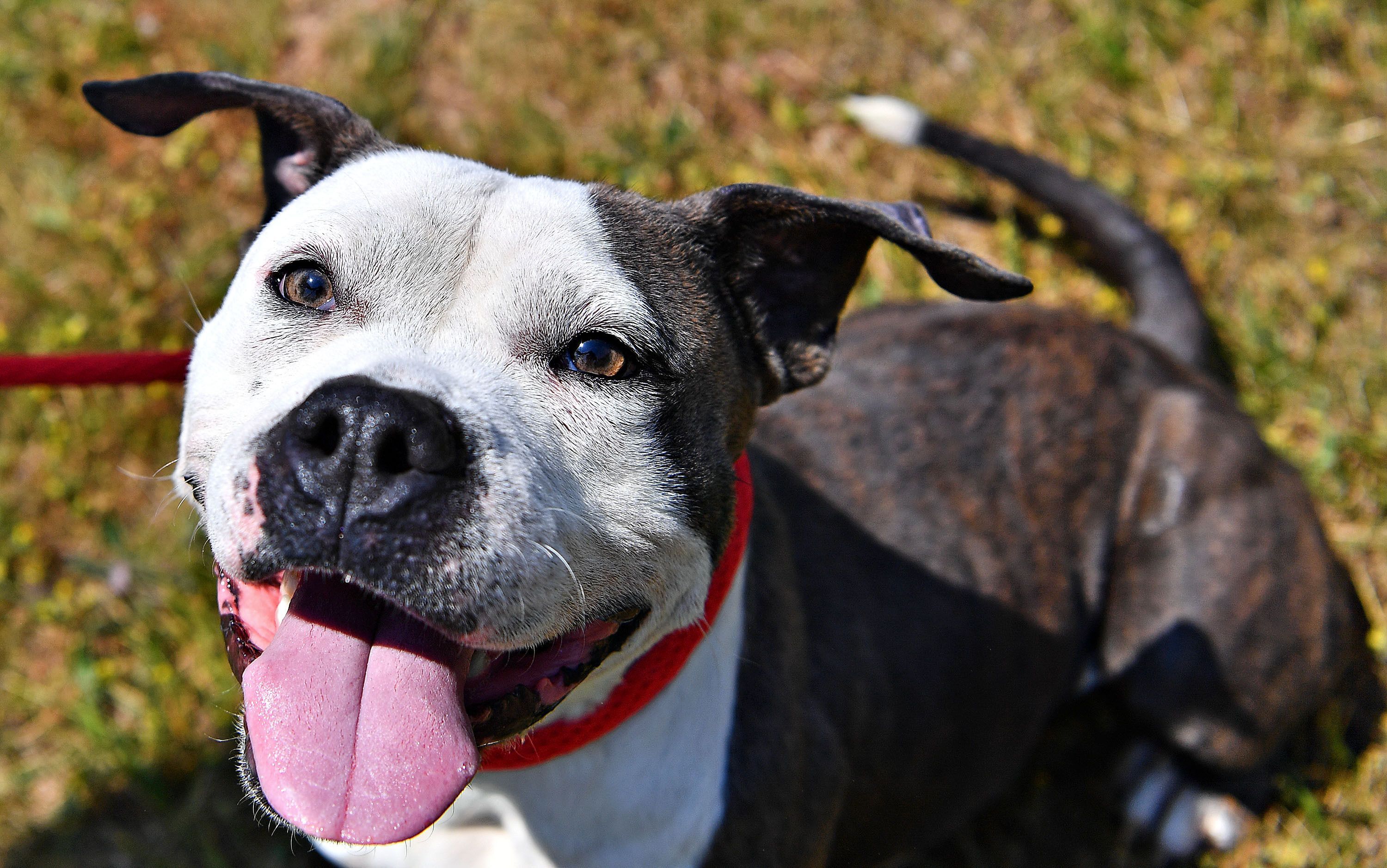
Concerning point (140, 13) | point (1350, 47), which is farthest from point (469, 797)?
point (1350, 47)

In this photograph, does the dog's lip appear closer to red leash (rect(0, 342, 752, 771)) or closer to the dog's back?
red leash (rect(0, 342, 752, 771))

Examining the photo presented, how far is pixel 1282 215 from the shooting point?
5562 mm

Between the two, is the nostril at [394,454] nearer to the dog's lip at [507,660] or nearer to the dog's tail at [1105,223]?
the dog's lip at [507,660]

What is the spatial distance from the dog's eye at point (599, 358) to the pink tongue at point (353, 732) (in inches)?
26.2

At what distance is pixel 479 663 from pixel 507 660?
67 millimetres

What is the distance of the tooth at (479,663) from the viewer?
241 cm

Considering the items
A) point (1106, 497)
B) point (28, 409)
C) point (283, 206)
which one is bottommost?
point (28, 409)

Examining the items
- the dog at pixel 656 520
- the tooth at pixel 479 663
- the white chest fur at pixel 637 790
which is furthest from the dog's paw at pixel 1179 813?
the tooth at pixel 479 663

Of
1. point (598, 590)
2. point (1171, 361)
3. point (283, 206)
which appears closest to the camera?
point (598, 590)

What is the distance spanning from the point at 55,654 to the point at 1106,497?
4054mm

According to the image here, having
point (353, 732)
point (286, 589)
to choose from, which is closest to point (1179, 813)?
point (353, 732)

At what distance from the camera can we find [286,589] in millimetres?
2383

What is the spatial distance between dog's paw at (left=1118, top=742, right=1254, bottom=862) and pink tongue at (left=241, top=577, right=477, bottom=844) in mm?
3235

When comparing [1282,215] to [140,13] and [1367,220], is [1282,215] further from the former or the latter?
[140,13]
